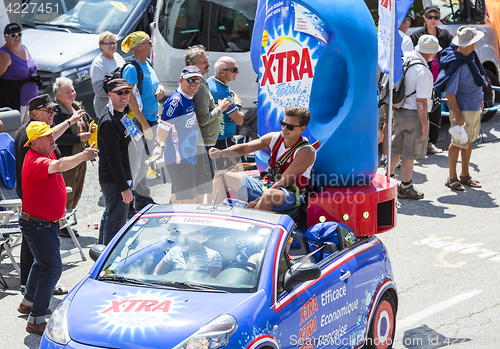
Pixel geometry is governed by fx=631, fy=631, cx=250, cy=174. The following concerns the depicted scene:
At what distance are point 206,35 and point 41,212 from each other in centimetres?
709

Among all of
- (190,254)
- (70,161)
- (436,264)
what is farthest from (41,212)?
(436,264)

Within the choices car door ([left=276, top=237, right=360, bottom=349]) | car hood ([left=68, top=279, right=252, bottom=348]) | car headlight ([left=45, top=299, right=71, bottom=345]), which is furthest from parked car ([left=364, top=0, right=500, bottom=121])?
car headlight ([left=45, top=299, right=71, bottom=345])

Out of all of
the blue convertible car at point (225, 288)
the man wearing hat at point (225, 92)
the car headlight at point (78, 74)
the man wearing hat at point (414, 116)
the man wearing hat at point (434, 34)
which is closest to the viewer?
the blue convertible car at point (225, 288)

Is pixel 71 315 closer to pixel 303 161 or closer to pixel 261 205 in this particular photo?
pixel 261 205

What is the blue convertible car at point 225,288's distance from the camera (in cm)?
373

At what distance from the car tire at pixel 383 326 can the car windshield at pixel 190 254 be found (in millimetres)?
1325

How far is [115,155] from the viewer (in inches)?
252

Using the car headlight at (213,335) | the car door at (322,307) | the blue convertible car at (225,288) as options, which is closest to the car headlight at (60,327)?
the blue convertible car at (225,288)

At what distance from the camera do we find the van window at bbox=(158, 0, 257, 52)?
1154 cm

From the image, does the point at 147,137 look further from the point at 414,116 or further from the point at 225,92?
the point at 414,116

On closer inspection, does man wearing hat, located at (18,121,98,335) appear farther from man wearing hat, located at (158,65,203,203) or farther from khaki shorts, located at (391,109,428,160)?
khaki shorts, located at (391,109,428,160)

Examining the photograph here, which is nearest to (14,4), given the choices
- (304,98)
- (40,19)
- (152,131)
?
(40,19)

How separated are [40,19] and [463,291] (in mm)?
9131

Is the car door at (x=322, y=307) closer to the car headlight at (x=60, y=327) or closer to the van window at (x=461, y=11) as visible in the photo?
the car headlight at (x=60, y=327)
